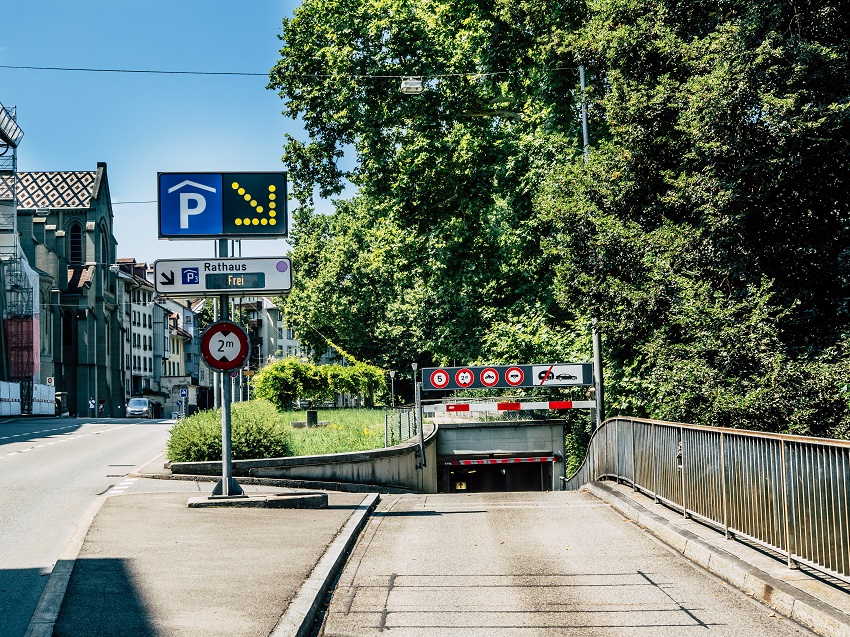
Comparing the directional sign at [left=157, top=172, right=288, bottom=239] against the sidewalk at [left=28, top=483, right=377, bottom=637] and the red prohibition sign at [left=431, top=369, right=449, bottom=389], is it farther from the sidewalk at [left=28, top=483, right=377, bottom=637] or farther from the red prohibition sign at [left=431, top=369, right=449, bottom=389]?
the red prohibition sign at [left=431, top=369, right=449, bottom=389]

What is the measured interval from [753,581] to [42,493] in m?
10.6

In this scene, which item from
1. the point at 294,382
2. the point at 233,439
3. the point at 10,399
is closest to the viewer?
the point at 233,439

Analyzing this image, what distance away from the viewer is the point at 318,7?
28.7 m

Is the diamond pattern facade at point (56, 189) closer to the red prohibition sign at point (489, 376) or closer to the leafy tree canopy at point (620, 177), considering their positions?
the leafy tree canopy at point (620, 177)

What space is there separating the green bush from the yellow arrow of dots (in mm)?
5025

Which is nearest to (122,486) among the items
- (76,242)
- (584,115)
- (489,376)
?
(489,376)

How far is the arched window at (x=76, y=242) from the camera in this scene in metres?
82.7

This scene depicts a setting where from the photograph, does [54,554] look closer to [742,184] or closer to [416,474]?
[742,184]

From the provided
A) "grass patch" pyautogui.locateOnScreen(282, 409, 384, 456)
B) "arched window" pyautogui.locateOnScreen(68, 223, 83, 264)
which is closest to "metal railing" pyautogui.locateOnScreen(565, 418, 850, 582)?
"grass patch" pyautogui.locateOnScreen(282, 409, 384, 456)

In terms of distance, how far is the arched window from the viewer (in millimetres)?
82688

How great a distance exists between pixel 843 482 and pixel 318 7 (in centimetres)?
2476

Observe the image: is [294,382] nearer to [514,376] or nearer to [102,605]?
[514,376]

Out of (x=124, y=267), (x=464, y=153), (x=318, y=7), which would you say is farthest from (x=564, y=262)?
(x=124, y=267)

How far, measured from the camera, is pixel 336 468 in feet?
55.4
